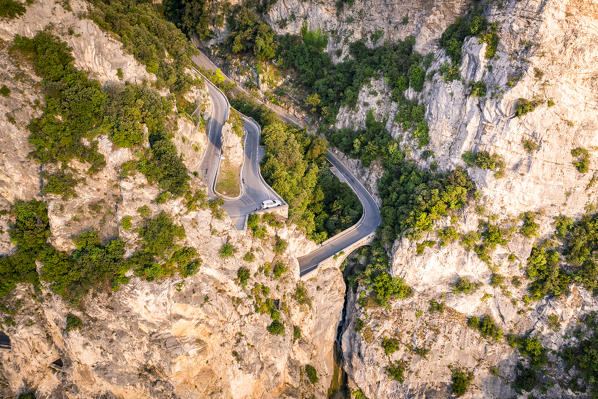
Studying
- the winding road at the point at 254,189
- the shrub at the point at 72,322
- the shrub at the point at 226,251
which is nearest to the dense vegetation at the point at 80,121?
the shrub at the point at 226,251

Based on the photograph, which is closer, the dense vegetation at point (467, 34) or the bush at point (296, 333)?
the bush at point (296, 333)

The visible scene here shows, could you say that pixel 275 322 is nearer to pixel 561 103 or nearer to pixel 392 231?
pixel 392 231

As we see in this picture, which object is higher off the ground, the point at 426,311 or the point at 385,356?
the point at 426,311

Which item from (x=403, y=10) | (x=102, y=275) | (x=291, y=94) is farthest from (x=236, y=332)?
(x=403, y=10)

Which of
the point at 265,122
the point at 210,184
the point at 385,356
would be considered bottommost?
the point at 385,356

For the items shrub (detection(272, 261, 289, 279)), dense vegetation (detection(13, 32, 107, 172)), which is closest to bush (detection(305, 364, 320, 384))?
shrub (detection(272, 261, 289, 279))

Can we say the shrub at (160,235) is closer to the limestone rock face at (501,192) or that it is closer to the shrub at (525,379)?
the limestone rock face at (501,192)
